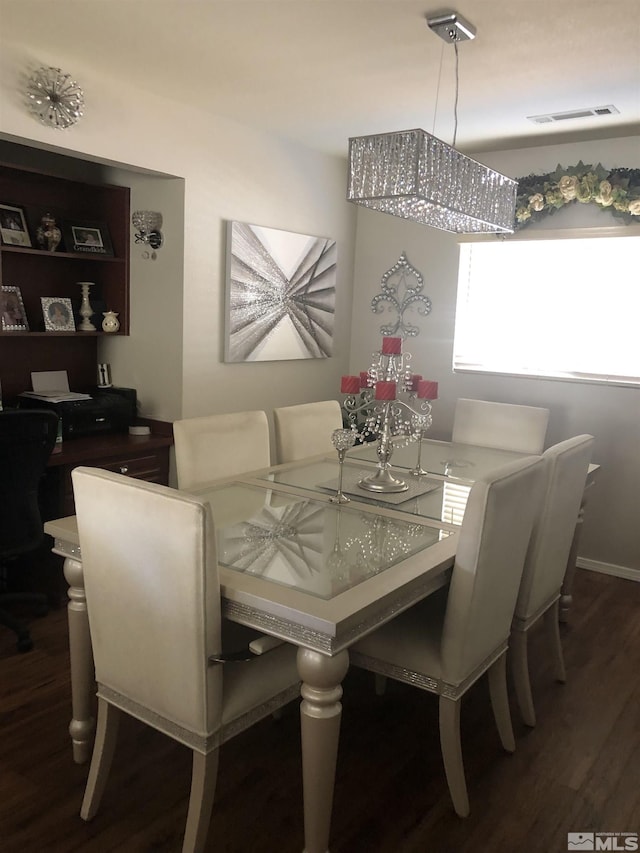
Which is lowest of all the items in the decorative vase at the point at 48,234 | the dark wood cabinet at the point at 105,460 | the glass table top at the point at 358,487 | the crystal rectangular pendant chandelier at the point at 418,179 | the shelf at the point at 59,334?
the dark wood cabinet at the point at 105,460

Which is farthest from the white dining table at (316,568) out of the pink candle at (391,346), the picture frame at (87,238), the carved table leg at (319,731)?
the picture frame at (87,238)

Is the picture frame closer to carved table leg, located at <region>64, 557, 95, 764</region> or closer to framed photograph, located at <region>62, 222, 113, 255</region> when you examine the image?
framed photograph, located at <region>62, 222, 113, 255</region>

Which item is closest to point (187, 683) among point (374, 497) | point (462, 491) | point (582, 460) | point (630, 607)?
point (374, 497)

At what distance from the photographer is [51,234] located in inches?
141

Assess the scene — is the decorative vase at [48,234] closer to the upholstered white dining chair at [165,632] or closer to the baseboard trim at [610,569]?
the upholstered white dining chair at [165,632]

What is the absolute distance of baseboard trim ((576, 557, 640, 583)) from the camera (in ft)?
12.9

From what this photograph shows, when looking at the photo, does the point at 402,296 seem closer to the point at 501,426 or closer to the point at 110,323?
the point at 501,426

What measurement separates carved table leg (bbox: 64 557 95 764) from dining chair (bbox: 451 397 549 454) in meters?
2.30

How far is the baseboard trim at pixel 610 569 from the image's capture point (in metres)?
3.93

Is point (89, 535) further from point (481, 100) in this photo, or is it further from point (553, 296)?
point (553, 296)

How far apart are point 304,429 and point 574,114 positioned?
201 centimetres

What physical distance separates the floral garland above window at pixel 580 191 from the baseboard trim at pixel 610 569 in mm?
1933

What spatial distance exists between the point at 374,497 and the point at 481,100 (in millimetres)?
1946

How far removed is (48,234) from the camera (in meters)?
3.58
